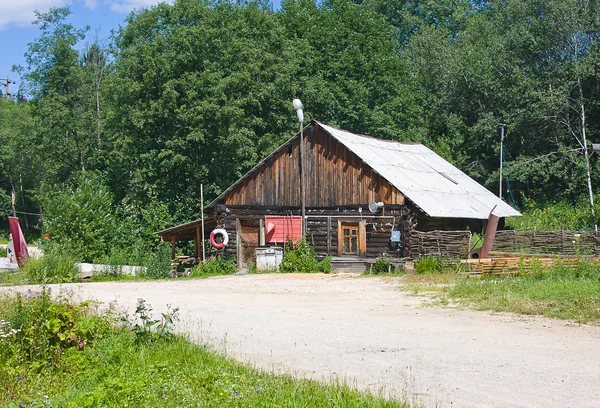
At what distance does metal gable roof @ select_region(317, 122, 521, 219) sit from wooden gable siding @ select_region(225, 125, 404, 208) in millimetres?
425

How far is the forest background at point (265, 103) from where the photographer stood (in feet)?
128

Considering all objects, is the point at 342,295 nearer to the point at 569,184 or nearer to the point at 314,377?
the point at 314,377

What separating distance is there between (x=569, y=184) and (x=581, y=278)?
2537 cm

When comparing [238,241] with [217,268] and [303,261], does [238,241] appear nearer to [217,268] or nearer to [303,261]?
[217,268]

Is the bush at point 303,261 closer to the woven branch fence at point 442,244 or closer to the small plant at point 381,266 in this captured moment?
the small plant at point 381,266

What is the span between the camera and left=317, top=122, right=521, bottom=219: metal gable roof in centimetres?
2698

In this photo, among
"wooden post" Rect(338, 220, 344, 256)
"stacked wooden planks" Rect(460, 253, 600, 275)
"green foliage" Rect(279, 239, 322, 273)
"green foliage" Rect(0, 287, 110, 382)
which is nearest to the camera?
"green foliage" Rect(0, 287, 110, 382)

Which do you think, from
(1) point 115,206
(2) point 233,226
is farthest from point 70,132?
(2) point 233,226

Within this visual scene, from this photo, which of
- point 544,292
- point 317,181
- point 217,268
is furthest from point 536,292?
point 217,268

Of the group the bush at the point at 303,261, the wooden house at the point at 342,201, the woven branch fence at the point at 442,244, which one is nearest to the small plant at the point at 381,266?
the woven branch fence at the point at 442,244

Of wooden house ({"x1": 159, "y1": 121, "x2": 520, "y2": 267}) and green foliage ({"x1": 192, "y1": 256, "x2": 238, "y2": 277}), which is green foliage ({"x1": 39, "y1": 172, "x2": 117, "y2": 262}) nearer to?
wooden house ({"x1": 159, "y1": 121, "x2": 520, "y2": 267})

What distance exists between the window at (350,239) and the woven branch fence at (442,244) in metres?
2.79

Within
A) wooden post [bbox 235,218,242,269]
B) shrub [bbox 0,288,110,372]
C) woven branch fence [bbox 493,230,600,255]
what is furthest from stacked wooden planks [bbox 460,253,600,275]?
wooden post [bbox 235,218,242,269]

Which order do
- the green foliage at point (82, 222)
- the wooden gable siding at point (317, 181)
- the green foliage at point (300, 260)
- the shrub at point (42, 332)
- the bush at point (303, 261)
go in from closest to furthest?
1. the shrub at point (42, 332)
2. the bush at point (303, 261)
3. the green foliage at point (300, 260)
4. the wooden gable siding at point (317, 181)
5. the green foliage at point (82, 222)
